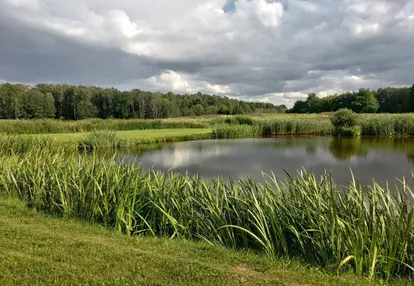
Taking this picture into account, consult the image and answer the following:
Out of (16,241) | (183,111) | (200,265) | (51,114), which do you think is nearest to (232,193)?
(200,265)

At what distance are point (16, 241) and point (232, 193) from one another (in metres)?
3.30

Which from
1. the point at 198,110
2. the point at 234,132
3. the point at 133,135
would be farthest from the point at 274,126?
the point at 198,110

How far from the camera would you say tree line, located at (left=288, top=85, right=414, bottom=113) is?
71.3 metres

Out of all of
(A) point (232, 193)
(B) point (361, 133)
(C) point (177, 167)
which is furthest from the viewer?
(B) point (361, 133)

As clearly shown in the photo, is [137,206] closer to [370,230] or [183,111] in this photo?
[370,230]

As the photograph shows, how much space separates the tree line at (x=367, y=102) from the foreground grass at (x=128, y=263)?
66592 mm

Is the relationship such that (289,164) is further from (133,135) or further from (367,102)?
(367,102)

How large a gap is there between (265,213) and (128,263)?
7.54ft

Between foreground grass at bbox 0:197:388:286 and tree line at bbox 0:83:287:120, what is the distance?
72398 millimetres

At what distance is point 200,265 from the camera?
3555mm

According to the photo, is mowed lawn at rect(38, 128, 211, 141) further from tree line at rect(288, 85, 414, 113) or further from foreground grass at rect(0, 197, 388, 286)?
tree line at rect(288, 85, 414, 113)

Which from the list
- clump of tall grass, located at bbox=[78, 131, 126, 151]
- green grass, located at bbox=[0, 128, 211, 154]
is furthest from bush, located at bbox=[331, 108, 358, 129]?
clump of tall grass, located at bbox=[78, 131, 126, 151]

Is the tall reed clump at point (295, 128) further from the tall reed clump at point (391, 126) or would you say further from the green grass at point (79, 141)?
the green grass at point (79, 141)

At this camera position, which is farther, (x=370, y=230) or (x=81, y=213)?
(x=81, y=213)
